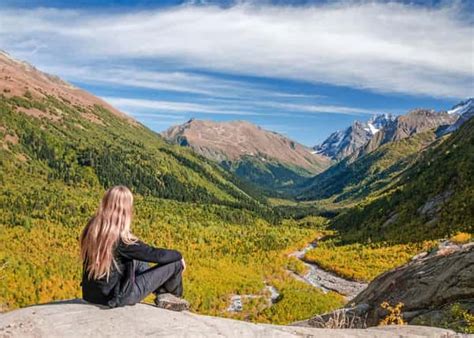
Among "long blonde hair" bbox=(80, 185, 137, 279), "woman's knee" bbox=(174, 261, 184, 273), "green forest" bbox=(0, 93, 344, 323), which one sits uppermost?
"long blonde hair" bbox=(80, 185, 137, 279)

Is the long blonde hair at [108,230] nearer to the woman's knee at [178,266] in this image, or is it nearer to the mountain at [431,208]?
the woman's knee at [178,266]

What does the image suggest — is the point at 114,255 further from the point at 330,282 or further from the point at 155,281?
the point at 330,282

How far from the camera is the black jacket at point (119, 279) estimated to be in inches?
424

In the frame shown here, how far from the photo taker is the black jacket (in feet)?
35.3

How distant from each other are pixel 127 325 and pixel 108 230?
2.23 meters

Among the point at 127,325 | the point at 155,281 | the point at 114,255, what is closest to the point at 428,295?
the point at 155,281

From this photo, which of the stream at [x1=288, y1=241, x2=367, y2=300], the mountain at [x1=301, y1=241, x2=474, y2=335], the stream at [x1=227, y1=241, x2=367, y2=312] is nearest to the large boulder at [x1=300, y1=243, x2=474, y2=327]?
the mountain at [x1=301, y1=241, x2=474, y2=335]

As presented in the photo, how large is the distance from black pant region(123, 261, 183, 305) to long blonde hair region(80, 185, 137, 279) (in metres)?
0.86

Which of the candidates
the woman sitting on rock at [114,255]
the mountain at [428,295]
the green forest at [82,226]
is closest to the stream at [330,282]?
the green forest at [82,226]

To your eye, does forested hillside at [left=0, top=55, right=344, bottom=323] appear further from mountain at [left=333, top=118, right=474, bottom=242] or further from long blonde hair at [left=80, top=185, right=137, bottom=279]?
mountain at [left=333, top=118, right=474, bottom=242]

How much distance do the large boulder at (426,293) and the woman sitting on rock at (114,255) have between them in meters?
6.19

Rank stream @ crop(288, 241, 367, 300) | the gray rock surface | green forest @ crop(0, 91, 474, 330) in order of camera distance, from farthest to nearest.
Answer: stream @ crop(288, 241, 367, 300), green forest @ crop(0, 91, 474, 330), the gray rock surface

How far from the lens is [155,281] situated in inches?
462

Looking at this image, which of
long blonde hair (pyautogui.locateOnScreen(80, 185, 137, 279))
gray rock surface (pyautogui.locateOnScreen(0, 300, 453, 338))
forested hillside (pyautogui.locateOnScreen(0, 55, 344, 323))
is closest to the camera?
gray rock surface (pyautogui.locateOnScreen(0, 300, 453, 338))
